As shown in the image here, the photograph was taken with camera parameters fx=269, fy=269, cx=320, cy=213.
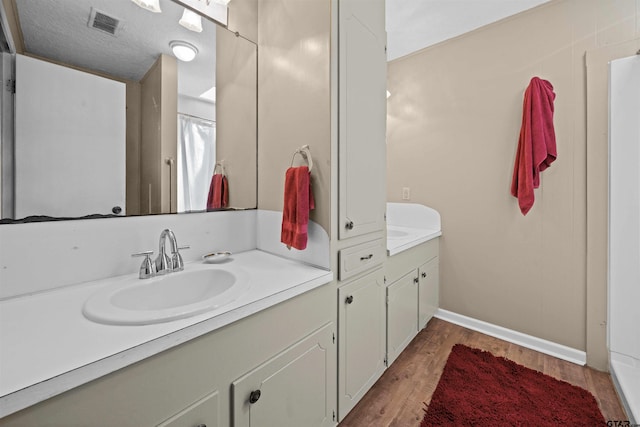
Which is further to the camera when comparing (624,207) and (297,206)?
(624,207)

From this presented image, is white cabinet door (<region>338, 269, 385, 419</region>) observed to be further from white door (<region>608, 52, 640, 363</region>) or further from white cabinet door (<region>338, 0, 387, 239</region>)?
white door (<region>608, 52, 640, 363</region>)

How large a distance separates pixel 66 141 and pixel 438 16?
2.41m

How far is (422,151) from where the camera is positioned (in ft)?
8.14

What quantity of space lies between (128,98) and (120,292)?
0.75m

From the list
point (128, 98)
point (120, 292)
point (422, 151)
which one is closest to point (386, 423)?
point (120, 292)

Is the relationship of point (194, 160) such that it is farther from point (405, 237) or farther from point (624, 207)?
point (624, 207)

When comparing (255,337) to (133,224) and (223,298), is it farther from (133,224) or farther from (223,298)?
(133,224)

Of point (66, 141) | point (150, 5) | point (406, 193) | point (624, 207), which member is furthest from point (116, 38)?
point (624, 207)

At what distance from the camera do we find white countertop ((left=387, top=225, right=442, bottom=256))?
1.68 metres

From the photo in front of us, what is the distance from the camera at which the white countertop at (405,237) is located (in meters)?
1.68

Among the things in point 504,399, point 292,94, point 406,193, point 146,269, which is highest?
point 292,94

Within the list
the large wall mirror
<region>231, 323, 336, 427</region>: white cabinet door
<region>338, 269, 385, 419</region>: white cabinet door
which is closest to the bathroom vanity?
<region>338, 269, 385, 419</region>: white cabinet door

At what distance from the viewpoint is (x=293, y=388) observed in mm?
985

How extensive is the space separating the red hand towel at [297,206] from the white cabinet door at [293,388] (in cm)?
40
